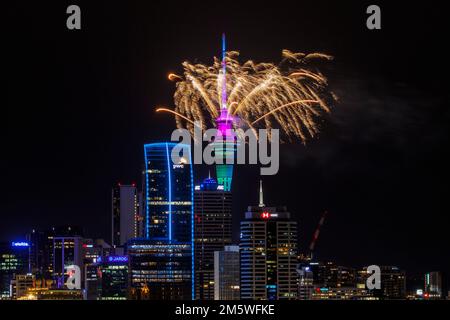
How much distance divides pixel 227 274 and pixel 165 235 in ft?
76.2

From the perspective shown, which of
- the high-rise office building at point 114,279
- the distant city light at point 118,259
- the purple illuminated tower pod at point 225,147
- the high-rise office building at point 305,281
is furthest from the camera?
the distant city light at point 118,259

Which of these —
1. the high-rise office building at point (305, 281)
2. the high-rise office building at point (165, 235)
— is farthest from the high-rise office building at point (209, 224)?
the high-rise office building at point (305, 281)

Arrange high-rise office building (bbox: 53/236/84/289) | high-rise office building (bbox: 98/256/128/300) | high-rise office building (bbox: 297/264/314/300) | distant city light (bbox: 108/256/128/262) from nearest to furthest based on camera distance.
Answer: high-rise office building (bbox: 297/264/314/300)
high-rise office building (bbox: 98/256/128/300)
distant city light (bbox: 108/256/128/262)
high-rise office building (bbox: 53/236/84/289)

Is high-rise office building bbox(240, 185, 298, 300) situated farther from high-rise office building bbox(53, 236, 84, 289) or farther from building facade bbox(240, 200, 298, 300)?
high-rise office building bbox(53, 236, 84, 289)

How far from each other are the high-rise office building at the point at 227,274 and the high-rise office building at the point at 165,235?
11.3 feet

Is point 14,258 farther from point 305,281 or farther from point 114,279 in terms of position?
point 305,281

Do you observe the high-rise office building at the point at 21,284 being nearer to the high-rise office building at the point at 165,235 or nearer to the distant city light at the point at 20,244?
the high-rise office building at the point at 165,235

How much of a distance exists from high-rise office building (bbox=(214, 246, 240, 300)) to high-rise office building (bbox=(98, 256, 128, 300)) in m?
10.2

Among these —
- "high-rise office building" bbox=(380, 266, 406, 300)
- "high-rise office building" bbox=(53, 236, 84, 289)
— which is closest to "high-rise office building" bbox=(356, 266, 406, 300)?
"high-rise office building" bbox=(380, 266, 406, 300)

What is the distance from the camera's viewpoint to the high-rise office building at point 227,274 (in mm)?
121938

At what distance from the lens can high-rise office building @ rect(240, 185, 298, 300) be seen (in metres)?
121

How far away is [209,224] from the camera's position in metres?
140
